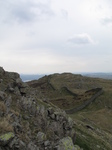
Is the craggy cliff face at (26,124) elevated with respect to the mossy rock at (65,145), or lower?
elevated

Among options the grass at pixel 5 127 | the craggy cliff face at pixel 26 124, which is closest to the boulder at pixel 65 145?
the craggy cliff face at pixel 26 124

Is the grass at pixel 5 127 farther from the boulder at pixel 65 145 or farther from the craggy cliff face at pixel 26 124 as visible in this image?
the boulder at pixel 65 145

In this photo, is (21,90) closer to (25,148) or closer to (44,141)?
(44,141)

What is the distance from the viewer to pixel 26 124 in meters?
14.5

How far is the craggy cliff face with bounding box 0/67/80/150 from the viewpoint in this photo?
1077 cm

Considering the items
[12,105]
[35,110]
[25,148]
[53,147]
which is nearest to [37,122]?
[35,110]

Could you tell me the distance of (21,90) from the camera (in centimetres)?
2109

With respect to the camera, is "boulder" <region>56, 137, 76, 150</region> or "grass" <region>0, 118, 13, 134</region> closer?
"grass" <region>0, 118, 13, 134</region>

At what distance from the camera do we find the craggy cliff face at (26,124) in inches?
424

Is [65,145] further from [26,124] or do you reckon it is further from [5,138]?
[5,138]

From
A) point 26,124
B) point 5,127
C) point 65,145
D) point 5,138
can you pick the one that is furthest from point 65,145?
point 5,138

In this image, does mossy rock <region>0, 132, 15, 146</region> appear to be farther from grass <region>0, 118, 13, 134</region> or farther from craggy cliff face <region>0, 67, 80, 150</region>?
grass <region>0, 118, 13, 134</region>

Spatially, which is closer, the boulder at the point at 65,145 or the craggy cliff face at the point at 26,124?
the craggy cliff face at the point at 26,124

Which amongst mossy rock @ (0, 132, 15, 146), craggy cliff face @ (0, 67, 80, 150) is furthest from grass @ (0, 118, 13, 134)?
mossy rock @ (0, 132, 15, 146)
